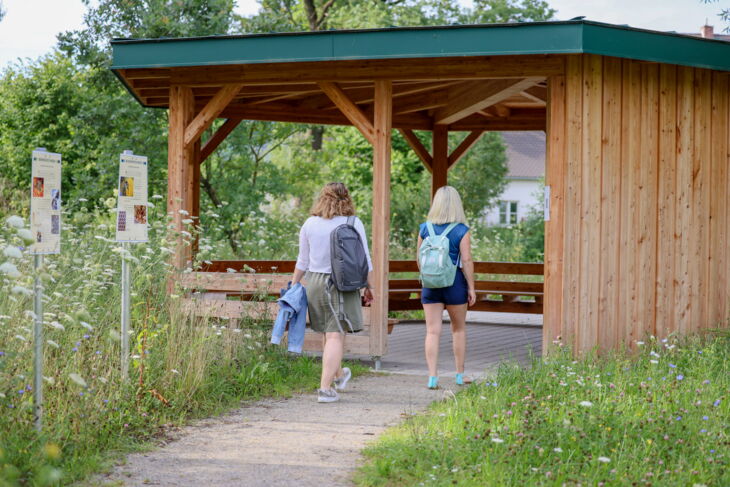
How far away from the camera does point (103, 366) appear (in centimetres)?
609

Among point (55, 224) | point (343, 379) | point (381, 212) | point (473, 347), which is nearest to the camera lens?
point (55, 224)

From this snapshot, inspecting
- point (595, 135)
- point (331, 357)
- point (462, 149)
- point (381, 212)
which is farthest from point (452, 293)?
point (462, 149)

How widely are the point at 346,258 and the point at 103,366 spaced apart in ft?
6.34

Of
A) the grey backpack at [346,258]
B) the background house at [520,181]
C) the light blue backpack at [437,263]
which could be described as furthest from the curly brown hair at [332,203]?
the background house at [520,181]

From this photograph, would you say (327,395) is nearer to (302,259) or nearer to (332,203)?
(302,259)

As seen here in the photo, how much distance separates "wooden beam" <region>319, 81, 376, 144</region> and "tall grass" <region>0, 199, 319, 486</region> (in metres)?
1.92

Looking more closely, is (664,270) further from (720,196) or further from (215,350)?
(215,350)

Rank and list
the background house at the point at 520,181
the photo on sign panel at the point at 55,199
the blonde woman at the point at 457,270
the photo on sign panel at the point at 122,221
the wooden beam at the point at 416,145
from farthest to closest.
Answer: the background house at the point at 520,181
the wooden beam at the point at 416,145
the blonde woman at the point at 457,270
the photo on sign panel at the point at 122,221
the photo on sign panel at the point at 55,199

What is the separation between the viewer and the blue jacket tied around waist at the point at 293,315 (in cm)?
691

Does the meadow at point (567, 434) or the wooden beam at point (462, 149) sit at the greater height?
the wooden beam at point (462, 149)

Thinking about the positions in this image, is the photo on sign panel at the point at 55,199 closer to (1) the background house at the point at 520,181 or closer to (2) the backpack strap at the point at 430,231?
(2) the backpack strap at the point at 430,231

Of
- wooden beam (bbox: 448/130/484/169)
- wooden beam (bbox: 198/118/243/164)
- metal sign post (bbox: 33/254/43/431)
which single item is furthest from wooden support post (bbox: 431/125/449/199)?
metal sign post (bbox: 33/254/43/431)

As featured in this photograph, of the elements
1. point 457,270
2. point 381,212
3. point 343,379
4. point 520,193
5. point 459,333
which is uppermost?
point 520,193

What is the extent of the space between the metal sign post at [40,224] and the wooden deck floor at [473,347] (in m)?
3.91
